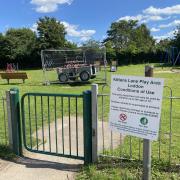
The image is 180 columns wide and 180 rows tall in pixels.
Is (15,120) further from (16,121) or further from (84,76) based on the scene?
(84,76)

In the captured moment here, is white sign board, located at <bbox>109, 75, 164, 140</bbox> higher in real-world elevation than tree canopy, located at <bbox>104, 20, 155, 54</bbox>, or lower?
lower

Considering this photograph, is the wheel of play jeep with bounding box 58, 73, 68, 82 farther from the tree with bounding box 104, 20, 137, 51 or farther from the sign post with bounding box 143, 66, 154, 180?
the tree with bounding box 104, 20, 137, 51

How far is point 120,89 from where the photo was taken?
421cm

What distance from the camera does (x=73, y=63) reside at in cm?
2047

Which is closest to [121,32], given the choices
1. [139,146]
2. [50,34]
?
[50,34]

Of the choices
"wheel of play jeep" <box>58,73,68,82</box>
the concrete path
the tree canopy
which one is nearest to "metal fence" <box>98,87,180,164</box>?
the concrete path

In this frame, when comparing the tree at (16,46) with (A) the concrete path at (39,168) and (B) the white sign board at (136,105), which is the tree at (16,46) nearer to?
(A) the concrete path at (39,168)

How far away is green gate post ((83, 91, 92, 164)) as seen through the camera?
16.7 feet

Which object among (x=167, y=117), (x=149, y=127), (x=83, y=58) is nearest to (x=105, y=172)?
(x=149, y=127)

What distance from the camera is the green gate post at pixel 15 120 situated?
563 cm

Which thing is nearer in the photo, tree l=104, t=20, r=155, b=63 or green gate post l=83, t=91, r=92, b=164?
green gate post l=83, t=91, r=92, b=164

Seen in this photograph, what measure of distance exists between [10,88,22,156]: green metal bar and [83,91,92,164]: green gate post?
4.14 feet

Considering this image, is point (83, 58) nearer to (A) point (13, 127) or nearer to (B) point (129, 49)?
(A) point (13, 127)

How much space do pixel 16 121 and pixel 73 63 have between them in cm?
1492
